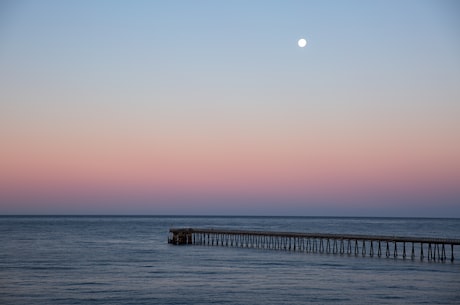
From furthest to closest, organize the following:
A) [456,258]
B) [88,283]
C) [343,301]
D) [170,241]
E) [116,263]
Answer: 1. [170,241]
2. [456,258]
3. [116,263]
4. [88,283]
5. [343,301]

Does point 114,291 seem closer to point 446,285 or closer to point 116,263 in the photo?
point 116,263

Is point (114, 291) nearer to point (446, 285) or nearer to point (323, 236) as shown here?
point (446, 285)

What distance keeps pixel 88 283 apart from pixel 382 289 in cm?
2089

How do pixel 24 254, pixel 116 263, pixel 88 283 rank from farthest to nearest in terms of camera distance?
pixel 24 254
pixel 116 263
pixel 88 283

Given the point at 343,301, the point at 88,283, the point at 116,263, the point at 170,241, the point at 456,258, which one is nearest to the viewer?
the point at 343,301

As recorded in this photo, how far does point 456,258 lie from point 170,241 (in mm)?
41531

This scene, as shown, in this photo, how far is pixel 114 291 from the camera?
4144 centimetres

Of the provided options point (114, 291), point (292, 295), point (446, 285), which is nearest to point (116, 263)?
point (114, 291)

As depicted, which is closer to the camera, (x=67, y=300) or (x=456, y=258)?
(x=67, y=300)

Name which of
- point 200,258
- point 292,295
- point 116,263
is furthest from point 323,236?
point 292,295

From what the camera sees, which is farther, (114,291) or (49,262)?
(49,262)

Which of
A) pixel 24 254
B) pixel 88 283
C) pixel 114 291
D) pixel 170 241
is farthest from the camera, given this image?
pixel 170 241

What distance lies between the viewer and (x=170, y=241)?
9069cm

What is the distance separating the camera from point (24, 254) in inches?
2741
